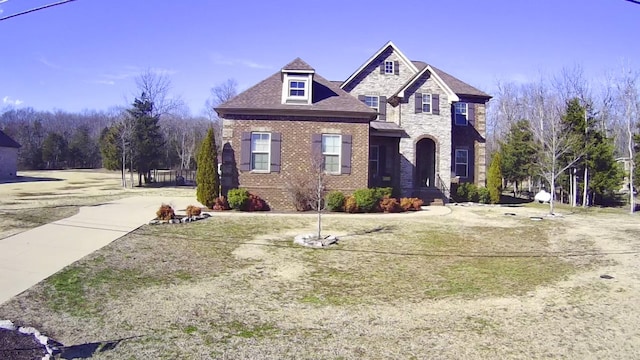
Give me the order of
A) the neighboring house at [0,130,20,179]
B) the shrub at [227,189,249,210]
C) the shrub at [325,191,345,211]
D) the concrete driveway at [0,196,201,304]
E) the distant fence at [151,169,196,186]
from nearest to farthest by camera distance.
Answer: the concrete driveway at [0,196,201,304] → the shrub at [227,189,249,210] → the shrub at [325,191,345,211] → the distant fence at [151,169,196,186] → the neighboring house at [0,130,20,179]

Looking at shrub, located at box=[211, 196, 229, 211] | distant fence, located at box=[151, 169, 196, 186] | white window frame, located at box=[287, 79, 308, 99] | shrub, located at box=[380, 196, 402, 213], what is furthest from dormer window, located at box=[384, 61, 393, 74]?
distant fence, located at box=[151, 169, 196, 186]

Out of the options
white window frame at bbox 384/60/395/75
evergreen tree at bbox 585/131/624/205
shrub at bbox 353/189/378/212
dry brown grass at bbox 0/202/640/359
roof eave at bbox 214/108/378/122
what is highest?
white window frame at bbox 384/60/395/75

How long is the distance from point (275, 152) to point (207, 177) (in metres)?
3.29

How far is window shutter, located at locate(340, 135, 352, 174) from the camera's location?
19672 mm

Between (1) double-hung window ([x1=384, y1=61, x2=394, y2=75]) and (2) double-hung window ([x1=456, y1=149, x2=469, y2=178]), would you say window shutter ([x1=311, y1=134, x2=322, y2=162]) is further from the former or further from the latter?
(2) double-hung window ([x1=456, y1=149, x2=469, y2=178])

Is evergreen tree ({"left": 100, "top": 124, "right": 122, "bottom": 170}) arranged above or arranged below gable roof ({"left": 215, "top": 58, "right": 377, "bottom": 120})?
below

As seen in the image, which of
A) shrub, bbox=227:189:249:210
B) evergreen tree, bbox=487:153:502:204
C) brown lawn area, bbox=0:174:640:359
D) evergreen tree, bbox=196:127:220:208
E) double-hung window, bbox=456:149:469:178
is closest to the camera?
brown lawn area, bbox=0:174:640:359

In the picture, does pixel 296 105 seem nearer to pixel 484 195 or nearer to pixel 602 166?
pixel 484 195

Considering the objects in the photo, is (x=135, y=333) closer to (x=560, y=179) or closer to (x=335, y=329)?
(x=335, y=329)

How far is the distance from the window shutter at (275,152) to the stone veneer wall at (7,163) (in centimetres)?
4113

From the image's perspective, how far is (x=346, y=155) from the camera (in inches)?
774

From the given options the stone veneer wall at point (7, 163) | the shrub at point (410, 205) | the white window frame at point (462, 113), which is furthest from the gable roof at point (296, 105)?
the stone veneer wall at point (7, 163)

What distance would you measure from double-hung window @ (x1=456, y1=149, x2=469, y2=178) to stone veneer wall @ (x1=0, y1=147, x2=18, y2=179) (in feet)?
153

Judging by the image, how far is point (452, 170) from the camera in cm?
2636
